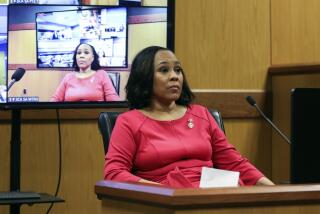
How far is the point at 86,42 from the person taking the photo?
3227 mm

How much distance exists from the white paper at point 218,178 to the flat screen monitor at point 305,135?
32 cm

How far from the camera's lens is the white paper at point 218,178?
2.26 meters

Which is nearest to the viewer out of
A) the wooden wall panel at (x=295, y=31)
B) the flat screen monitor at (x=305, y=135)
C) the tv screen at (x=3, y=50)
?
the flat screen monitor at (x=305, y=135)

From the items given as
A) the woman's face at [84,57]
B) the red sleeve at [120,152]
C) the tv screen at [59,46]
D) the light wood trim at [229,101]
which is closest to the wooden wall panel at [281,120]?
the light wood trim at [229,101]

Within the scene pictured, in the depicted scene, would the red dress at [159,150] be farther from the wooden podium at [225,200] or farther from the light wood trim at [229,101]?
the light wood trim at [229,101]

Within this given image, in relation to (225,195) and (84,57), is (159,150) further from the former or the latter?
(225,195)

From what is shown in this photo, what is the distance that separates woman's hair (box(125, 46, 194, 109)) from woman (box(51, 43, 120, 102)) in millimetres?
386

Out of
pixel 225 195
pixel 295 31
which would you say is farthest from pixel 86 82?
pixel 295 31

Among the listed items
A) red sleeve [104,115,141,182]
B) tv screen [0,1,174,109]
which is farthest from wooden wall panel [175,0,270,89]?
red sleeve [104,115,141,182]

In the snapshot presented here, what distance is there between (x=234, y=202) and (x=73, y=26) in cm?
168

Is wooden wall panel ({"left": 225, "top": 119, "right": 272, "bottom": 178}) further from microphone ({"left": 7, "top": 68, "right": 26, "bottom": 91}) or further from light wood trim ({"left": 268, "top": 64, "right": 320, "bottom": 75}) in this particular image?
microphone ({"left": 7, "top": 68, "right": 26, "bottom": 91})

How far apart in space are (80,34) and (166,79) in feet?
2.02

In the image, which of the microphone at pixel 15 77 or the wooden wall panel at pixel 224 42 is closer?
the microphone at pixel 15 77

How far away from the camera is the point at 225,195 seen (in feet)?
5.83
